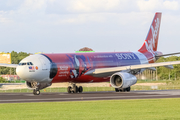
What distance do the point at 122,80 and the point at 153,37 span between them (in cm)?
1756

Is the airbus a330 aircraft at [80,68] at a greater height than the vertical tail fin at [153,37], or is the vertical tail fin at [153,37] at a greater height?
A: the vertical tail fin at [153,37]

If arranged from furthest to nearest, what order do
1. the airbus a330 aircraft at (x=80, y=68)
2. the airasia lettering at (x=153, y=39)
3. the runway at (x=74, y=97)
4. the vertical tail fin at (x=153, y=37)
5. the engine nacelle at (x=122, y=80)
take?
1. the airasia lettering at (x=153, y=39)
2. the vertical tail fin at (x=153, y=37)
3. the engine nacelle at (x=122, y=80)
4. the airbus a330 aircraft at (x=80, y=68)
5. the runway at (x=74, y=97)

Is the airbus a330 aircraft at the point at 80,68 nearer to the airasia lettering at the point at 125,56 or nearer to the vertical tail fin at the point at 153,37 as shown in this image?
the airasia lettering at the point at 125,56

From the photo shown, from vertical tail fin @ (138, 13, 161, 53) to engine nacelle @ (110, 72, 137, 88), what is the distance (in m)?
12.4

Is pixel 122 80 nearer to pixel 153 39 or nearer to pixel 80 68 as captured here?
pixel 80 68

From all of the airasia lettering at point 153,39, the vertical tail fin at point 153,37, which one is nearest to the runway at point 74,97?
the vertical tail fin at point 153,37

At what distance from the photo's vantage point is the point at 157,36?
5609cm

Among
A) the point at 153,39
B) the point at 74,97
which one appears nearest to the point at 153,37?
the point at 153,39

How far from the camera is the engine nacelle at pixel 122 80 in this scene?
39.4 m

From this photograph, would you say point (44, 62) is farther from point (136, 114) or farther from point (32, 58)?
point (136, 114)

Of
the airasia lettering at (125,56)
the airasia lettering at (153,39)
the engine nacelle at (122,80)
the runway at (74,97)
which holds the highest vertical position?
the airasia lettering at (153,39)

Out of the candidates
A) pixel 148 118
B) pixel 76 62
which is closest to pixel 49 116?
pixel 148 118

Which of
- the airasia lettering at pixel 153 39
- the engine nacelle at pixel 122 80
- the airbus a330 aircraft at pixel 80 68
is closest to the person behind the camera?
the airbus a330 aircraft at pixel 80 68

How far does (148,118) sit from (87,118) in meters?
2.74
